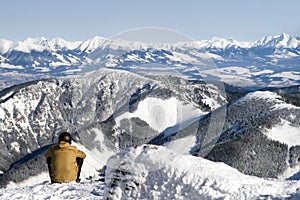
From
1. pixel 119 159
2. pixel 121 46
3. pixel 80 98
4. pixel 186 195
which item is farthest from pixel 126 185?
pixel 121 46

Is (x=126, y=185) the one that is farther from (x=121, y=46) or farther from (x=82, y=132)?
(x=121, y=46)

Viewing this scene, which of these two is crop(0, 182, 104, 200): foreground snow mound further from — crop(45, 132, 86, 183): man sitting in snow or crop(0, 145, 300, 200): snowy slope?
crop(0, 145, 300, 200): snowy slope

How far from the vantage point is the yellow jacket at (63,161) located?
21.9 metres

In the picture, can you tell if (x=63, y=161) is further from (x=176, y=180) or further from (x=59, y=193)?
(x=176, y=180)

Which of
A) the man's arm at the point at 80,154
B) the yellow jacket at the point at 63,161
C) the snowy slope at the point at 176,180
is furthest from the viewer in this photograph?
the man's arm at the point at 80,154

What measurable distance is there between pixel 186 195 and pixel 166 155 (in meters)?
1.32

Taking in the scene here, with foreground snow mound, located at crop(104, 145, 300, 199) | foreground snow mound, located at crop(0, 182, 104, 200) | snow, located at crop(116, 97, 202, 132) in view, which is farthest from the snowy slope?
foreground snow mound, located at crop(0, 182, 104, 200)

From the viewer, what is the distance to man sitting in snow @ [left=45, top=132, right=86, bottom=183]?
2192cm

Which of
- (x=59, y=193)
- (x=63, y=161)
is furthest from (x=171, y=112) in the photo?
(x=59, y=193)

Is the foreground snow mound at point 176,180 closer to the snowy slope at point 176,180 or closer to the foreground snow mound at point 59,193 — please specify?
the snowy slope at point 176,180

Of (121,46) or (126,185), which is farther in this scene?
(126,185)

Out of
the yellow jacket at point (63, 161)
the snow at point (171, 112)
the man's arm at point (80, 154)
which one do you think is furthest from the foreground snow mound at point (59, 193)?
the snow at point (171, 112)

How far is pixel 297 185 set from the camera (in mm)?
15398

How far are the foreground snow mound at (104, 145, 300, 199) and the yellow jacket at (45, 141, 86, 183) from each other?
6.41m
